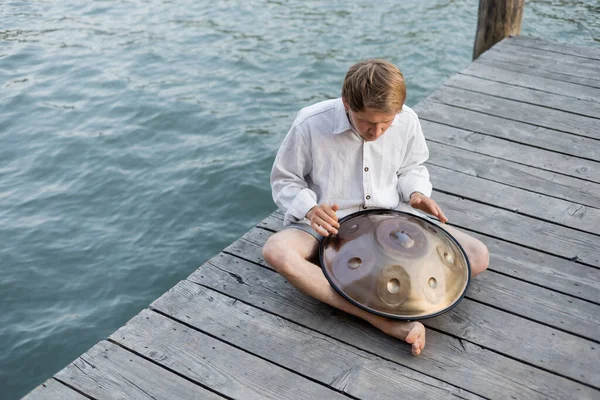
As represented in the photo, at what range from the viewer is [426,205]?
295 centimetres

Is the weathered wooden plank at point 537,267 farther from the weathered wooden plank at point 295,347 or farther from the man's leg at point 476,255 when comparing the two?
the weathered wooden plank at point 295,347

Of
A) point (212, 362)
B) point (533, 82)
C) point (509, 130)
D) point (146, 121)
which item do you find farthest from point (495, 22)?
point (212, 362)

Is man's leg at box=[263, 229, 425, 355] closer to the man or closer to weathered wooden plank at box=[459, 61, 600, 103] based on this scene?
the man

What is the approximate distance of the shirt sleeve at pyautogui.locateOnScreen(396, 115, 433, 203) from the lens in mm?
3076

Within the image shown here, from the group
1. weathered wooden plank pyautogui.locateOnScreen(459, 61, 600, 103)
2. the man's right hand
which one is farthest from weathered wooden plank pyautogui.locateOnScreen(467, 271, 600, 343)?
weathered wooden plank pyautogui.locateOnScreen(459, 61, 600, 103)

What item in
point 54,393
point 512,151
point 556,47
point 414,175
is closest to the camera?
point 54,393

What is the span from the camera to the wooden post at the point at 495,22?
5848mm

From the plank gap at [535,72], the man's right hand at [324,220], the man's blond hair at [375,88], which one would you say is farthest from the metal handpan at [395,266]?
the plank gap at [535,72]

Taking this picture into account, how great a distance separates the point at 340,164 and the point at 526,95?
2508mm

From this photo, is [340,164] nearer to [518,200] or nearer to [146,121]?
[518,200]

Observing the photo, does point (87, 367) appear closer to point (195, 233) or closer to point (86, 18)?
point (195, 233)

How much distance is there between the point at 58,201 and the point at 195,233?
113cm

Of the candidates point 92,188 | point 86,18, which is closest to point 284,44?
point 86,18

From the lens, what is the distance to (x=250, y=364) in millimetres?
2625
